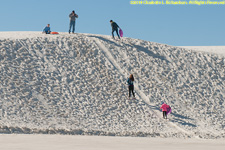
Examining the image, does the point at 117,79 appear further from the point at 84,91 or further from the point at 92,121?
the point at 92,121

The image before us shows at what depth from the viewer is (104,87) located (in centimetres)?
2761

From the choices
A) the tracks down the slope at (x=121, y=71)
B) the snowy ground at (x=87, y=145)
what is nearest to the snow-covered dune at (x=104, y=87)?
the tracks down the slope at (x=121, y=71)

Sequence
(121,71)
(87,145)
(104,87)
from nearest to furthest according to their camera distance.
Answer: (87,145), (104,87), (121,71)

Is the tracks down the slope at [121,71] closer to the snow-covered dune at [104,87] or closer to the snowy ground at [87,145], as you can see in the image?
the snow-covered dune at [104,87]

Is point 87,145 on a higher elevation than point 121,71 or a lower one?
lower

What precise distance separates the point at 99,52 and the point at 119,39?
4190 millimetres

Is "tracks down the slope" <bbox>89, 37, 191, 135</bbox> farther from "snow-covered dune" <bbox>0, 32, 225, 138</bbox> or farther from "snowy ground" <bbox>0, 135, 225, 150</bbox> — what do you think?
"snowy ground" <bbox>0, 135, 225, 150</bbox>

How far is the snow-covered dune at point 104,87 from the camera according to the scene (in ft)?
74.8

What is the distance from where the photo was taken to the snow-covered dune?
74.8ft

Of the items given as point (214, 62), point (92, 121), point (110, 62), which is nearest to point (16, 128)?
point (92, 121)

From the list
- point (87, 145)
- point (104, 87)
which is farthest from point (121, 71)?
point (87, 145)

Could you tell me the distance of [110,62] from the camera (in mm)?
31203

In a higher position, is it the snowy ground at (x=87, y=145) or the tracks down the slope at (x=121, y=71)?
the tracks down the slope at (x=121, y=71)

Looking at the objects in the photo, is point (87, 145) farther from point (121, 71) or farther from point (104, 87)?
point (121, 71)
